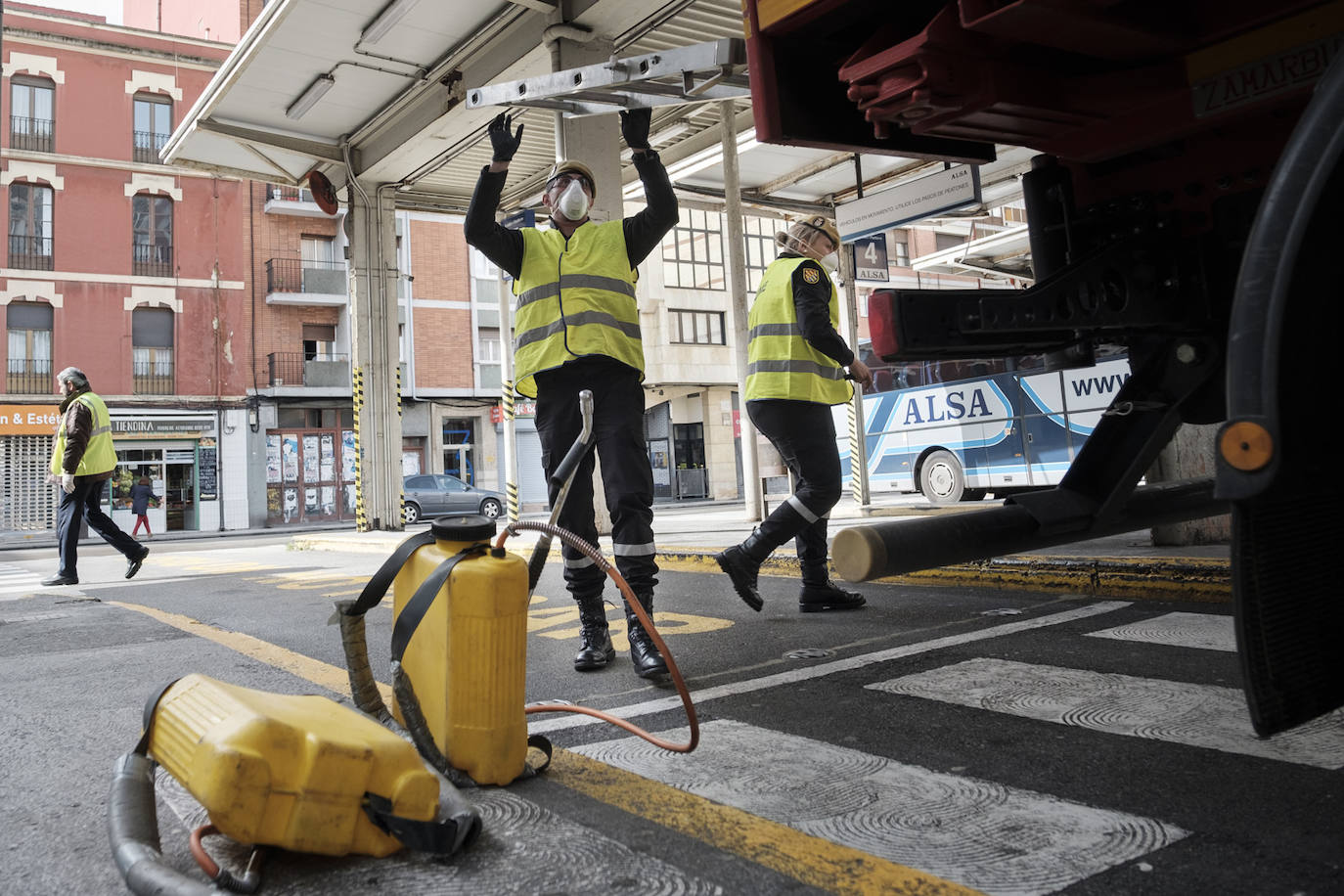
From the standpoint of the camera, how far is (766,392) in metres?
4.82

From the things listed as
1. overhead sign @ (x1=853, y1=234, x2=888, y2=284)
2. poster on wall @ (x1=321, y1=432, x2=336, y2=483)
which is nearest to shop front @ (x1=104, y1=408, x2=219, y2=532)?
poster on wall @ (x1=321, y1=432, x2=336, y2=483)

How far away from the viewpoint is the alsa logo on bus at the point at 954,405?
584 inches

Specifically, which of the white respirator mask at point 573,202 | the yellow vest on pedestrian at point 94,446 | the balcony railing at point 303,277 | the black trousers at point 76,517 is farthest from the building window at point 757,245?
the white respirator mask at point 573,202

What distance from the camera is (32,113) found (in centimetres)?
2777

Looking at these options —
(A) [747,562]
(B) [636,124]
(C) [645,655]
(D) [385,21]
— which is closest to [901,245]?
(D) [385,21]

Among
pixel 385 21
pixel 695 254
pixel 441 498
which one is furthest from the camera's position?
pixel 695 254

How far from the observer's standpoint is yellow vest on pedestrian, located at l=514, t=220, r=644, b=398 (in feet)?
11.6

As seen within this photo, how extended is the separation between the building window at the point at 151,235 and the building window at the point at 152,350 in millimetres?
1292

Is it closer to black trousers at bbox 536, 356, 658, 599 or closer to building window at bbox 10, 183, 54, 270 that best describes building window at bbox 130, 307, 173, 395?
building window at bbox 10, 183, 54, 270

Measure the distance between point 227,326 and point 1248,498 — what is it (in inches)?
1271

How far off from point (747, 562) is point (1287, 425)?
128 inches

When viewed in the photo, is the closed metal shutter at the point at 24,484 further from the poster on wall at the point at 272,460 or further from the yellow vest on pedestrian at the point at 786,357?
the yellow vest on pedestrian at the point at 786,357

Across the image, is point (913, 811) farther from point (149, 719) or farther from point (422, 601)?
point (149, 719)

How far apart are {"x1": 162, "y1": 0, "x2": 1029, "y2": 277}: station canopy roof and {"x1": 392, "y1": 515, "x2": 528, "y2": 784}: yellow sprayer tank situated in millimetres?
8583
